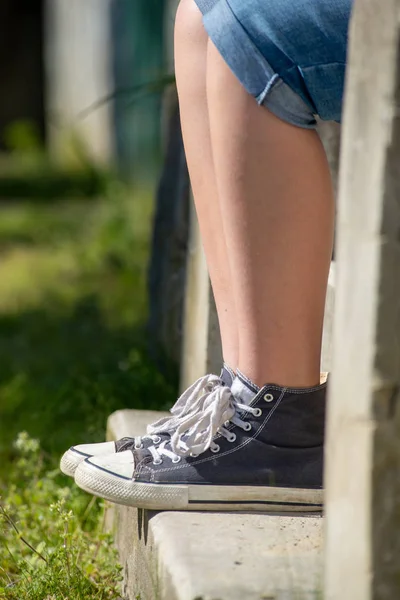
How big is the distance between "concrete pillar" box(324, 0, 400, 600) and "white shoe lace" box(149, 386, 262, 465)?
0.47 metres

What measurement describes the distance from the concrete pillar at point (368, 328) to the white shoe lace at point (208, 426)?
473 millimetres

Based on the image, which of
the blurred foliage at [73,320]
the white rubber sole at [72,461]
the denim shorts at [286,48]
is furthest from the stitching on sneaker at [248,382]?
the blurred foliage at [73,320]

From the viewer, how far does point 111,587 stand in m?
1.91

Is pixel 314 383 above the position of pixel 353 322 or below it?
below

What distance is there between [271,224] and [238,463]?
424 mm

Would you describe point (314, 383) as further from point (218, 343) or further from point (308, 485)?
point (218, 343)

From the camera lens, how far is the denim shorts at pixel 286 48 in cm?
154

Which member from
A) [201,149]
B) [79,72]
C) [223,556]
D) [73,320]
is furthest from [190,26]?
[79,72]

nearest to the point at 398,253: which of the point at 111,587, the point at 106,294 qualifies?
the point at 111,587

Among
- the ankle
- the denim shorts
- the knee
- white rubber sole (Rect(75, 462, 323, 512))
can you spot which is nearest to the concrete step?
white rubber sole (Rect(75, 462, 323, 512))

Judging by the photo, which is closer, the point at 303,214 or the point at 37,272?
the point at 303,214

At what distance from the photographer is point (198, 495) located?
1703 mm

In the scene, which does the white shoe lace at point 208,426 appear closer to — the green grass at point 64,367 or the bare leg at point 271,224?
the bare leg at point 271,224

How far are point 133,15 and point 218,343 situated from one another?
5.96 metres
